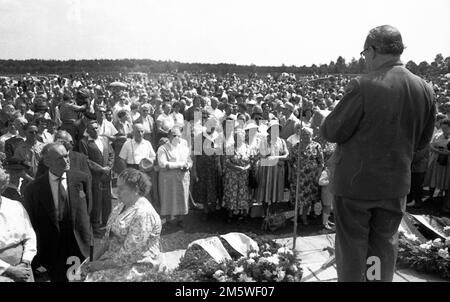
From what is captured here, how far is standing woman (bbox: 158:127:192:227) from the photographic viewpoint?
23.8 feet

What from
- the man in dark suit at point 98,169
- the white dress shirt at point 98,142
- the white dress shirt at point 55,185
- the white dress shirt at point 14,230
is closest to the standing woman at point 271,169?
the man in dark suit at point 98,169

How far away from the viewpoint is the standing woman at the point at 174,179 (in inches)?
286

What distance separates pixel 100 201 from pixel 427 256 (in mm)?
4893

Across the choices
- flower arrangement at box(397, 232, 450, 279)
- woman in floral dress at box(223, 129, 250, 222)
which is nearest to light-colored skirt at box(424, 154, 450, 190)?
flower arrangement at box(397, 232, 450, 279)

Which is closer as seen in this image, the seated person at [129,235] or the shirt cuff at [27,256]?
the shirt cuff at [27,256]

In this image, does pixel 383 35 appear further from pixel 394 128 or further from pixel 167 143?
pixel 167 143

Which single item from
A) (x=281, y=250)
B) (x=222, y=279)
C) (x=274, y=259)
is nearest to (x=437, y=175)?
(x=281, y=250)

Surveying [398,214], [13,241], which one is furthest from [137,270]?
[398,214]

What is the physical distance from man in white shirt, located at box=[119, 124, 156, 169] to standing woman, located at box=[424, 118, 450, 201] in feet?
18.2

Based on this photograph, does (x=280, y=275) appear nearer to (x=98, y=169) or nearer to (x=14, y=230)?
(x=14, y=230)

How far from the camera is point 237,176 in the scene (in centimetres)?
747

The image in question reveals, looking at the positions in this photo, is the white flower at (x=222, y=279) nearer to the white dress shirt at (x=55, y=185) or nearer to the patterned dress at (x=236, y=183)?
the white dress shirt at (x=55, y=185)
